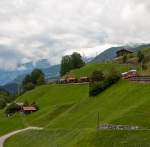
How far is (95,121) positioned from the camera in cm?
9819

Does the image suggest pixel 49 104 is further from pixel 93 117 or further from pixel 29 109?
pixel 93 117

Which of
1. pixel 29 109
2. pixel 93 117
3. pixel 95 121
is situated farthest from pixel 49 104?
pixel 95 121

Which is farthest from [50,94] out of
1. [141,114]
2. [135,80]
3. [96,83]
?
[141,114]

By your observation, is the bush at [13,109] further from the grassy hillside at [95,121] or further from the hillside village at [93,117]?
the grassy hillside at [95,121]

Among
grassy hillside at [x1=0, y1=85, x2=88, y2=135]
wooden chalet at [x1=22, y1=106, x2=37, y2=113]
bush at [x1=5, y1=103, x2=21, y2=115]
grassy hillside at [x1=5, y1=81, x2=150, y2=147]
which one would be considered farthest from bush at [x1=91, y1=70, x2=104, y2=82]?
bush at [x1=5, y1=103, x2=21, y2=115]

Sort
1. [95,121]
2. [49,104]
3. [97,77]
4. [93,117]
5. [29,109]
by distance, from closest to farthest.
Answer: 1. [95,121]
2. [93,117]
3. [97,77]
4. [29,109]
5. [49,104]

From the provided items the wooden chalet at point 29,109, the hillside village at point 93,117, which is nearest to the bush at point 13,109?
the hillside village at point 93,117

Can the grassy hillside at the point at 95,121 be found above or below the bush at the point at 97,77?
below

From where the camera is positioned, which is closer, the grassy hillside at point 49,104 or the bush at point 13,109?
the grassy hillside at point 49,104

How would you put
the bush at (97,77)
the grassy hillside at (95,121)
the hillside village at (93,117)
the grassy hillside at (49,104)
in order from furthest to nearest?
the bush at (97,77), the grassy hillside at (49,104), the hillside village at (93,117), the grassy hillside at (95,121)

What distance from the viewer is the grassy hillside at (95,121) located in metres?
67.7

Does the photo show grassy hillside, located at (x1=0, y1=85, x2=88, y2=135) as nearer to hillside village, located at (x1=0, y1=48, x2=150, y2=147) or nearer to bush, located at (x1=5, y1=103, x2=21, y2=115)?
hillside village, located at (x1=0, y1=48, x2=150, y2=147)

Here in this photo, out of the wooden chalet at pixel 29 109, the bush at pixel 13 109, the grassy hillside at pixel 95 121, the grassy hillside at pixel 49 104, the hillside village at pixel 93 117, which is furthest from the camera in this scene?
the bush at pixel 13 109

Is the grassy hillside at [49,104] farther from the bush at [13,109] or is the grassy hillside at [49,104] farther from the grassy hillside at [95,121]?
the bush at [13,109]
